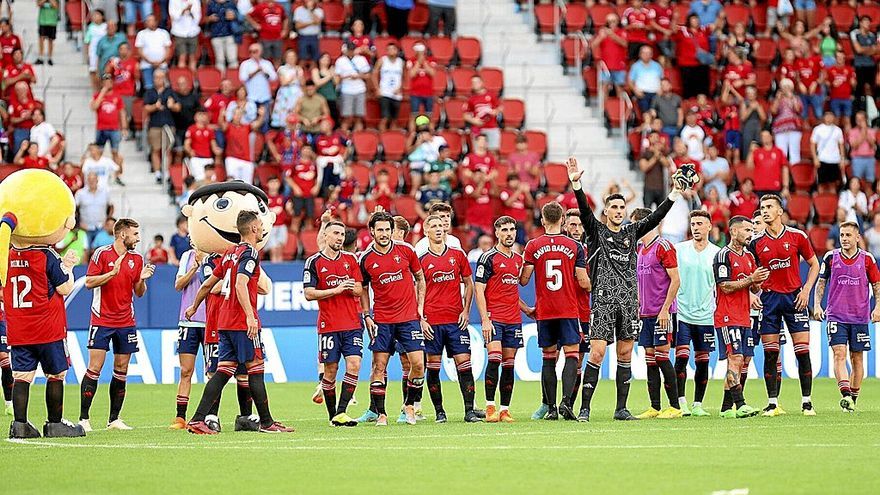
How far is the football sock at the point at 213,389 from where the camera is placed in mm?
14109

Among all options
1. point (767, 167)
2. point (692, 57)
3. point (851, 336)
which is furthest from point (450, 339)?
point (692, 57)

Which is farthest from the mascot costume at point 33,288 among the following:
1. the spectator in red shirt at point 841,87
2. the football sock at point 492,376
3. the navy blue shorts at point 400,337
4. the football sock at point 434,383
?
the spectator in red shirt at point 841,87

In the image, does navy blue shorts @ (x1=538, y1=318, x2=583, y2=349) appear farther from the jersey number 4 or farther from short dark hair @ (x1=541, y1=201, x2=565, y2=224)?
the jersey number 4

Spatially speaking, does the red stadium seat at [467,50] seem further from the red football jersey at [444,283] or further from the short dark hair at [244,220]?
the short dark hair at [244,220]

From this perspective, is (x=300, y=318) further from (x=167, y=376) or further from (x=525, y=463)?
(x=525, y=463)

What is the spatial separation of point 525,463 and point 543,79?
65.7 ft

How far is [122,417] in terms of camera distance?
57.3ft

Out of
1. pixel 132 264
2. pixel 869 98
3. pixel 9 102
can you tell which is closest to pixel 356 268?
pixel 132 264

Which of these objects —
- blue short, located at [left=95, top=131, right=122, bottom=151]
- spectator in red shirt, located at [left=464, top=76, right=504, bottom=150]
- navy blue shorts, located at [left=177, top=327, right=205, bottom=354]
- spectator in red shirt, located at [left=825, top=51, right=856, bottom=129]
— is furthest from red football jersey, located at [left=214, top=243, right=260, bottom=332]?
spectator in red shirt, located at [left=825, top=51, right=856, bottom=129]

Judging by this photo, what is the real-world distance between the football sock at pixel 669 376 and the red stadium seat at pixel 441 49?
49.0 feet

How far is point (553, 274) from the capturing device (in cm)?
1582

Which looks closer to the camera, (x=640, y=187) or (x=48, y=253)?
(x=48, y=253)

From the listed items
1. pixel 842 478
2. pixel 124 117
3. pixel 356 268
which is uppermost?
pixel 124 117

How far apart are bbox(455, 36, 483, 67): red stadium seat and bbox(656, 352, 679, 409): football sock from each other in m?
15.2
